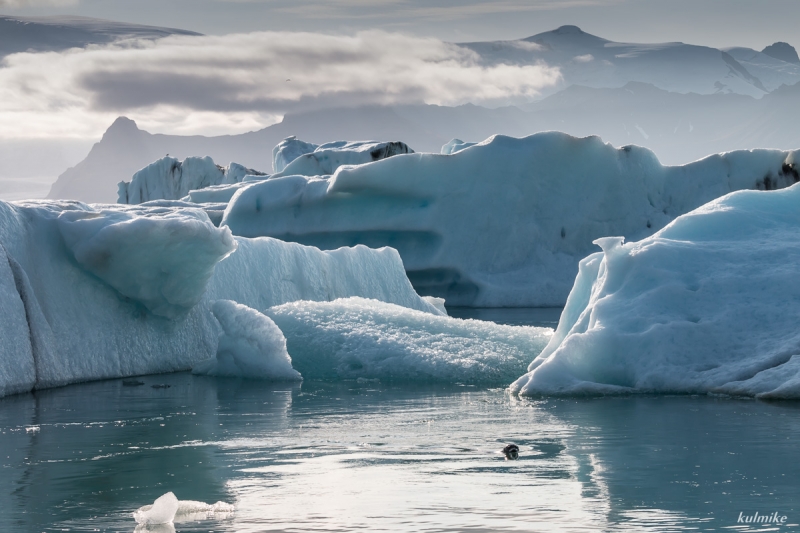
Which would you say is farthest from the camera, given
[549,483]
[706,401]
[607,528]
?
[706,401]

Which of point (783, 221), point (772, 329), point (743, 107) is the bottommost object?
point (772, 329)

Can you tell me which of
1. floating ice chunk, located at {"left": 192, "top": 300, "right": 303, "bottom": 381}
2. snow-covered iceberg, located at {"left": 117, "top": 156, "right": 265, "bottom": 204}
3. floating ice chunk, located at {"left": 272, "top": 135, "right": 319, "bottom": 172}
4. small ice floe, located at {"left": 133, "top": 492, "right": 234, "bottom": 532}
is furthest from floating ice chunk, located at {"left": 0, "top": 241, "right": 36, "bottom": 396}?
snow-covered iceberg, located at {"left": 117, "top": 156, "right": 265, "bottom": 204}

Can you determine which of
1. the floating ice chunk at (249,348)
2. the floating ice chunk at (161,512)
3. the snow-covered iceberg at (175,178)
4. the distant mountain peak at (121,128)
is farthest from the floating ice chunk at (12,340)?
the distant mountain peak at (121,128)

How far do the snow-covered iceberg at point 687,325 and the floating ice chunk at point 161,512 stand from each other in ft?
17.6

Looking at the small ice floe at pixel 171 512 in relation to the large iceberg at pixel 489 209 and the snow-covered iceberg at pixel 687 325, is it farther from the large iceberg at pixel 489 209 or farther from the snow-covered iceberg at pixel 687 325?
the large iceberg at pixel 489 209

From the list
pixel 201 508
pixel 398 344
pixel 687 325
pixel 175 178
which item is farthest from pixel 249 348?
pixel 175 178

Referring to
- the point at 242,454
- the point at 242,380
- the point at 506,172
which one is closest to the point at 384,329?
the point at 242,380

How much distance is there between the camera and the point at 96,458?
6.90 metres

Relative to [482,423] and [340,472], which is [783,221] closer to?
[482,423]

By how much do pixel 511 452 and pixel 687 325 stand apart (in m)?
3.67

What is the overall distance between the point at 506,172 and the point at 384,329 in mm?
14249

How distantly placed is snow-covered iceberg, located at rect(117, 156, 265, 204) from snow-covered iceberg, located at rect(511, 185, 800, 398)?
4137 cm

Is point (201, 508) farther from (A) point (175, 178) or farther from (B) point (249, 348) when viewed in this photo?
(A) point (175, 178)

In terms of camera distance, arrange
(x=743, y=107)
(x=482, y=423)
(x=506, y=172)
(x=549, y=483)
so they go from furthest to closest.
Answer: (x=743, y=107) → (x=506, y=172) → (x=482, y=423) → (x=549, y=483)
